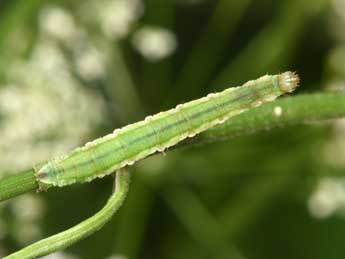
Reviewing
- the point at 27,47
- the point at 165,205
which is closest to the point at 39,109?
the point at 27,47

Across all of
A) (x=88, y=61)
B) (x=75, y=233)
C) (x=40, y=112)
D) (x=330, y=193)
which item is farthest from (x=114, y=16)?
(x=75, y=233)

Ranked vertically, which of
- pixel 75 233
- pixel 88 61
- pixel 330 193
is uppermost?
pixel 88 61

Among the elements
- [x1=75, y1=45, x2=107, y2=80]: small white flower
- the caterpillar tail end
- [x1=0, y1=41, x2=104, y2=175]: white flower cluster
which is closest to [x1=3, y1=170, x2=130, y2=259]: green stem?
the caterpillar tail end

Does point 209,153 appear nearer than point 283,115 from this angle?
No

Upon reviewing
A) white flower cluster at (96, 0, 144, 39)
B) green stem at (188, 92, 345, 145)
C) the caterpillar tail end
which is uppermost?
white flower cluster at (96, 0, 144, 39)

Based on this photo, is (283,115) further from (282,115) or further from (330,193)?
(330,193)

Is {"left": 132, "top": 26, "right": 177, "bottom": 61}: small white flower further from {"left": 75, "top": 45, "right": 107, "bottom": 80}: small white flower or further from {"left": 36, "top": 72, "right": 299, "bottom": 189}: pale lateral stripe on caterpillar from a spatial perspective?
{"left": 36, "top": 72, "right": 299, "bottom": 189}: pale lateral stripe on caterpillar

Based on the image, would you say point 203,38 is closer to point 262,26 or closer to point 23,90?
point 262,26
